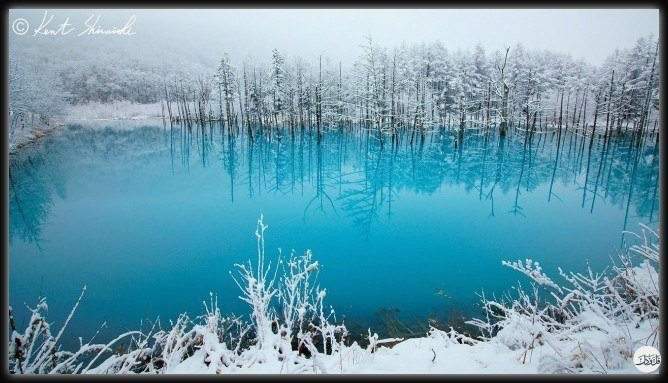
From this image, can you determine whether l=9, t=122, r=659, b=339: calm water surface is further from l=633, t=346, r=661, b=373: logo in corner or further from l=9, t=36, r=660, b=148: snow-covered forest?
l=9, t=36, r=660, b=148: snow-covered forest

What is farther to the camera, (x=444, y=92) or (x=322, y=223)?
(x=444, y=92)

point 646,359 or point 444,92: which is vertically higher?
point 444,92

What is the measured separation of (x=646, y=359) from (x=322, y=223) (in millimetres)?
12696

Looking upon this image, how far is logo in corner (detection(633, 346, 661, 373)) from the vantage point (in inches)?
158

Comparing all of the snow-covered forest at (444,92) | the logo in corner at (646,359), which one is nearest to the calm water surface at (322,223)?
the logo in corner at (646,359)

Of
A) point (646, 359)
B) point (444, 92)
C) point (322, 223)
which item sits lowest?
point (322, 223)

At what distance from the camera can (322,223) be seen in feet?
52.7

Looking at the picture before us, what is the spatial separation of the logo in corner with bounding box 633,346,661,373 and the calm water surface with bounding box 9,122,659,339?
18.0 feet

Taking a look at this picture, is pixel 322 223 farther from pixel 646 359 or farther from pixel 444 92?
pixel 444 92

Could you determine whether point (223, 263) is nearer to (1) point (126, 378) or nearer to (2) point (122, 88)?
(1) point (126, 378)

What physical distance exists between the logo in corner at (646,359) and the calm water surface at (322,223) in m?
5.49

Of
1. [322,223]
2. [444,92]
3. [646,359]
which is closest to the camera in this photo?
[646,359]

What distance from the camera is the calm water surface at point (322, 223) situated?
10445 millimetres

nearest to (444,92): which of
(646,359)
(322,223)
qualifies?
(322,223)
